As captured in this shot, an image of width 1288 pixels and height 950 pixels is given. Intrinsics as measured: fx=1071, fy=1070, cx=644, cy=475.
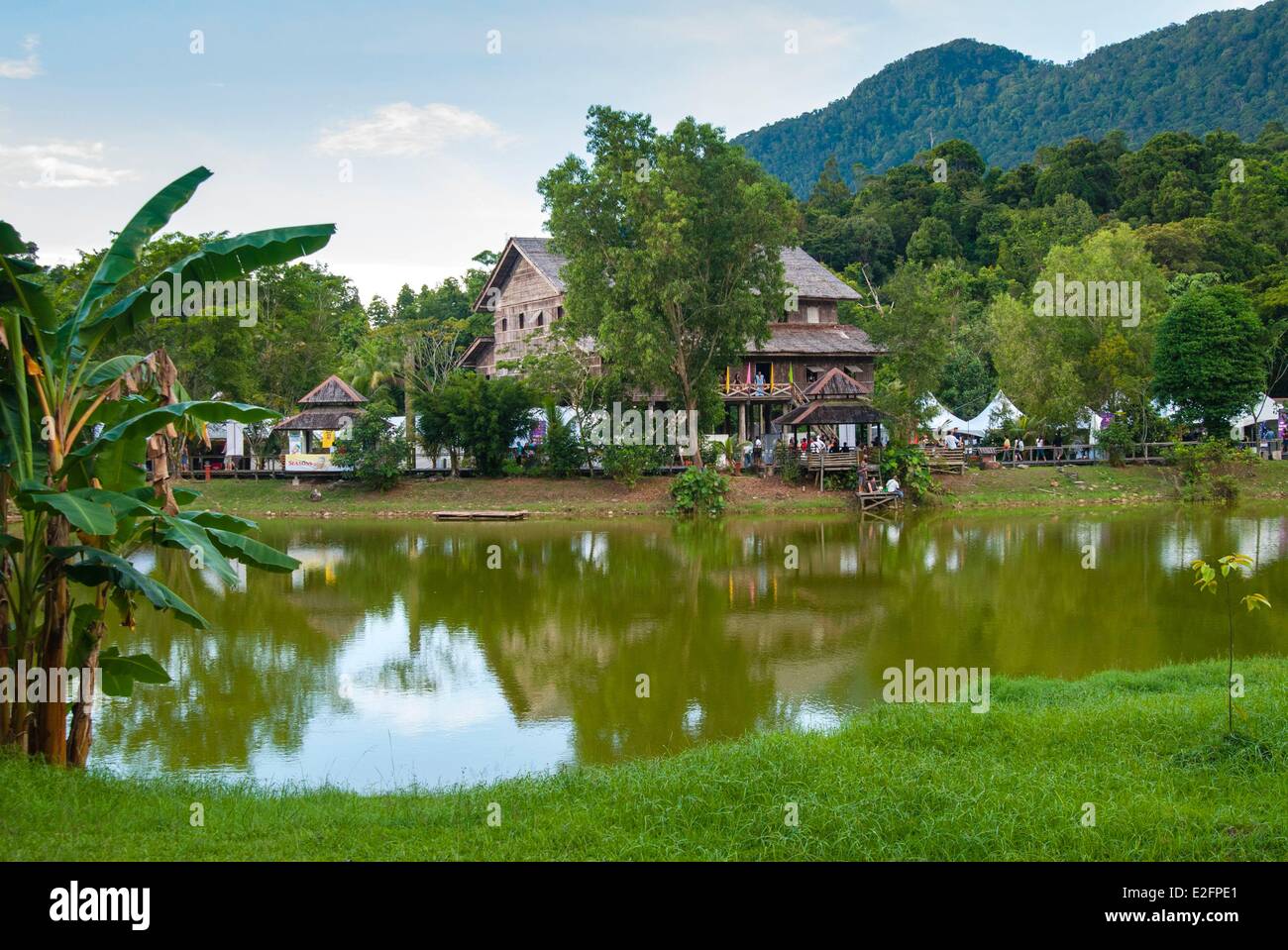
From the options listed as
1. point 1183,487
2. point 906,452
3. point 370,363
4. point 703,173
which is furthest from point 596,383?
point 1183,487

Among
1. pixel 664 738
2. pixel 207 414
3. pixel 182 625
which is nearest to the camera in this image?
pixel 207 414

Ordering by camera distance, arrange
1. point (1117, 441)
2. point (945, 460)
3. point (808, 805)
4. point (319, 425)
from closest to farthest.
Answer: point (808, 805)
point (945, 460)
point (319, 425)
point (1117, 441)

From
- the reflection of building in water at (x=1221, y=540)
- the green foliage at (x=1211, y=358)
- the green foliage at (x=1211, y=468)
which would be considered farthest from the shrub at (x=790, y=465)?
the green foliage at (x=1211, y=358)

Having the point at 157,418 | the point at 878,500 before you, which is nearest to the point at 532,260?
the point at 878,500

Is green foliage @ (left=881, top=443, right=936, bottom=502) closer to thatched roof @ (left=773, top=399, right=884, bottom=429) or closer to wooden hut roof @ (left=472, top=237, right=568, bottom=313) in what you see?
thatched roof @ (left=773, top=399, right=884, bottom=429)

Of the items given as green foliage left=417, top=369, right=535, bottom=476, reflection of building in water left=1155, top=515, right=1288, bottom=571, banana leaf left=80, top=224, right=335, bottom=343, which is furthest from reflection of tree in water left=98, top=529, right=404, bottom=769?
reflection of building in water left=1155, top=515, right=1288, bottom=571

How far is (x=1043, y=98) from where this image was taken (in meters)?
144

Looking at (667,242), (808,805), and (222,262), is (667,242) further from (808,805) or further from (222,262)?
(808,805)

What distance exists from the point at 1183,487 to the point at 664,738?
28.2 meters

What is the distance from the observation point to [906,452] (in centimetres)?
3147

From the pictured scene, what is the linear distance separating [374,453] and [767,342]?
1281 cm

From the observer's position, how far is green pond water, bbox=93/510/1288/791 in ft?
33.0
